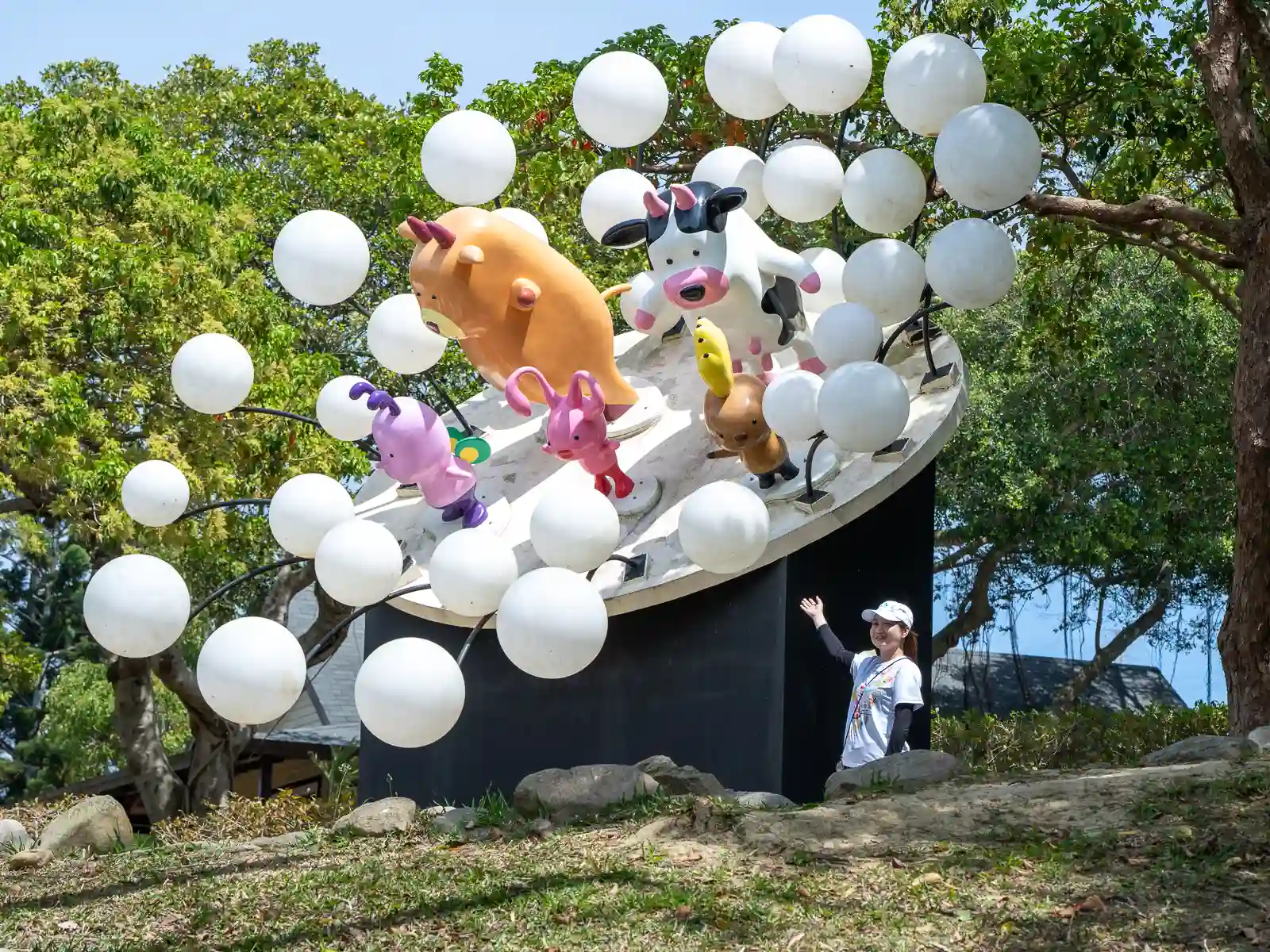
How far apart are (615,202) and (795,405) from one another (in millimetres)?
1820

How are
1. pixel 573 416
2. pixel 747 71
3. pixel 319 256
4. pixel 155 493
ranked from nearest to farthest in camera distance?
pixel 573 416, pixel 319 256, pixel 155 493, pixel 747 71

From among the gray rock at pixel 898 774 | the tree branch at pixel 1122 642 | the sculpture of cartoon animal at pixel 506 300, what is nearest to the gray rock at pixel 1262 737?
the gray rock at pixel 898 774

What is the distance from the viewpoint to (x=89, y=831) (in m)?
6.89

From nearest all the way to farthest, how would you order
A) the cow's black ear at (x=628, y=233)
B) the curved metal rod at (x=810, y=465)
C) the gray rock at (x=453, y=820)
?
1. the gray rock at (x=453, y=820)
2. the curved metal rod at (x=810, y=465)
3. the cow's black ear at (x=628, y=233)

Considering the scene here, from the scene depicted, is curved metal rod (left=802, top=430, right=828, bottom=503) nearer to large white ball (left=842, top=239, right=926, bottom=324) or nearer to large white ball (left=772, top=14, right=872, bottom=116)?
large white ball (left=842, top=239, right=926, bottom=324)

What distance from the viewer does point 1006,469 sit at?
14867mm

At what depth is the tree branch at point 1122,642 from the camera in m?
17.9

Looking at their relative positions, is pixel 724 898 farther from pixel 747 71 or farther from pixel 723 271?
pixel 747 71

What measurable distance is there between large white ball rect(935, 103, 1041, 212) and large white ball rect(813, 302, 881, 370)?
0.68 meters

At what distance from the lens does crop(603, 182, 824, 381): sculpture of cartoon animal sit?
7441 millimetres

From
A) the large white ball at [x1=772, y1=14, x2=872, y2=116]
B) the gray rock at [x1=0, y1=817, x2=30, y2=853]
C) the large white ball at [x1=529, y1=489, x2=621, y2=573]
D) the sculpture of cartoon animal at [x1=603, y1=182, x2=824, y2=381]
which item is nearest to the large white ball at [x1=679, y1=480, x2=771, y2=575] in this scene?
the large white ball at [x1=529, y1=489, x2=621, y2=573]

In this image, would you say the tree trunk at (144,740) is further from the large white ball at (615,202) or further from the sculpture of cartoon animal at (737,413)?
the sculpture of cartoon animal at (737,413)

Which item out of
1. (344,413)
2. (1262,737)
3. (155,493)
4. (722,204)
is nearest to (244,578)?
(155,493)

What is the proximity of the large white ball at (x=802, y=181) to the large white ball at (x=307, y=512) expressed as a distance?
8.51 feet
